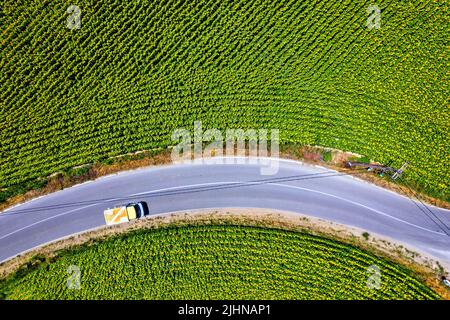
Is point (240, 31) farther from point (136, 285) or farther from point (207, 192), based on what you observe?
point (136, 285)

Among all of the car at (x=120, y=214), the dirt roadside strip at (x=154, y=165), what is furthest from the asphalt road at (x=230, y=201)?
the car at (x=120, y=214)

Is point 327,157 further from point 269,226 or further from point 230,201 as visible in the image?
point 230,201

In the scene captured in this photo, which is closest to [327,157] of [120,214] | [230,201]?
[230,201]

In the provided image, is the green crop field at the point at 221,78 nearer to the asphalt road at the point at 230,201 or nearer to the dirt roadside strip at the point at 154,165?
the dirt roadside strip at the point at 154,165

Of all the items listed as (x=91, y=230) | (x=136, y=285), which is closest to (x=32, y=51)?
(x=91, y=230)
